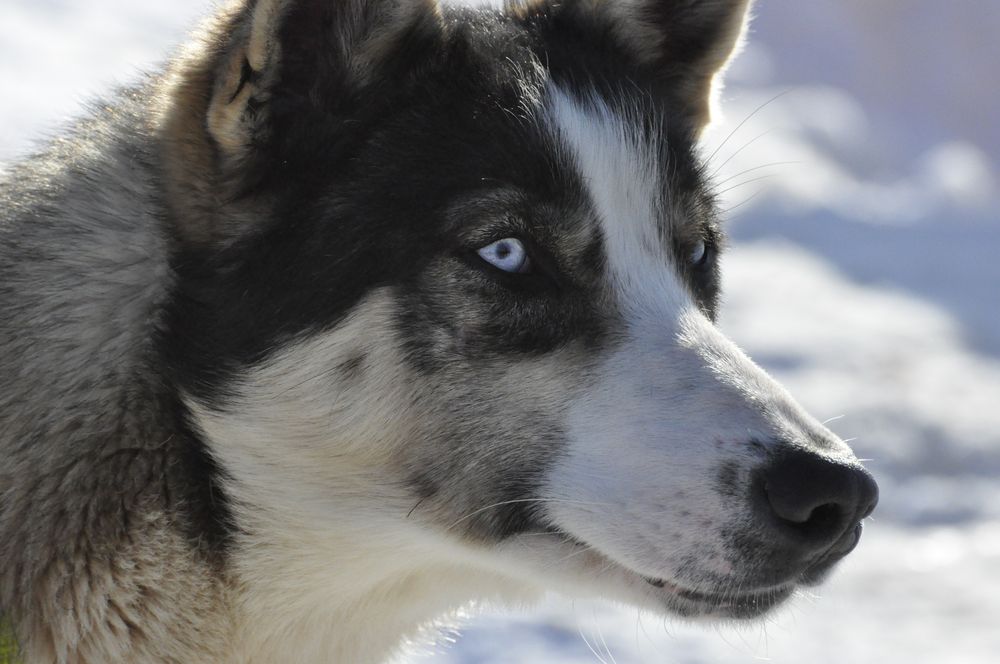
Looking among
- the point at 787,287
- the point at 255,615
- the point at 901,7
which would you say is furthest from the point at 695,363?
the point at 901,7

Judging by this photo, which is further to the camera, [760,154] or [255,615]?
[760,154]

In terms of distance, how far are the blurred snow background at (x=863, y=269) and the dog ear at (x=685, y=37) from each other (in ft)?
1.53

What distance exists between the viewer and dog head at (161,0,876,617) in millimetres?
2406

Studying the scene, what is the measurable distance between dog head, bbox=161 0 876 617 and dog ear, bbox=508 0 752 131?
0.59 m

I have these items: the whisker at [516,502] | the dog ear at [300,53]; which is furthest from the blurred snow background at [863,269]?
the whisker at [516,502]

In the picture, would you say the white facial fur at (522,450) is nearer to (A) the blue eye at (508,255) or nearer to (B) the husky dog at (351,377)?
(B) the husky dog at (351,377)

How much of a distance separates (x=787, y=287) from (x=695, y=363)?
14.0 feet

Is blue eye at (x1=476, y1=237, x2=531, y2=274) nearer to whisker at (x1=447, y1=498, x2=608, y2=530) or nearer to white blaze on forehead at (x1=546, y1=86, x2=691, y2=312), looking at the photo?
white blaze on forehead at (x1=546, y1=86, x2=691, y2=312)

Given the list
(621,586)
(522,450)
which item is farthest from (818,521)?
(522,450)

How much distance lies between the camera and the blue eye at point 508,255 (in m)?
2.56

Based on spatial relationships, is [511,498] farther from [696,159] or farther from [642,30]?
[642,30]

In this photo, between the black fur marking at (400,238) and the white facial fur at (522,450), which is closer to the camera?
the white facial fur at (522,450)

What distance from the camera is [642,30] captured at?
128 inches

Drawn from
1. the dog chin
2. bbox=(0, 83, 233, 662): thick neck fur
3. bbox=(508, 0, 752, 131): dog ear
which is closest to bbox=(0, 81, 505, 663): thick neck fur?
bbox=(0, 83, 233, 662): thick neck fur
